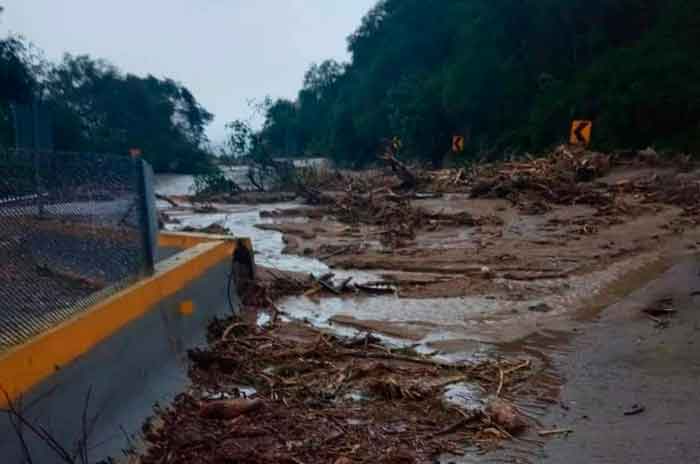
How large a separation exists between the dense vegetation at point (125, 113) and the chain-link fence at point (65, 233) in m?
40.7

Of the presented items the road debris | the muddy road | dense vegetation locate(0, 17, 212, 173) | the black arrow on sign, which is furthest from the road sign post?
dense vegetation locate(0, 17, 212, 173)

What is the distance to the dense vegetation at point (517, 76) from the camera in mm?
27125

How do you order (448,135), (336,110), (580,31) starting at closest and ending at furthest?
(580,31)
(448,135)
(336,110)

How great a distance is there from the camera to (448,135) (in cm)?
4688

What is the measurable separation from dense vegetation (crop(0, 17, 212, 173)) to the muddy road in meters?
34.2

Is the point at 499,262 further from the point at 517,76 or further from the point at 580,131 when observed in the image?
the point at 517,76

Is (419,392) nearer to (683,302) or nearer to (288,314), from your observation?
(288,314)

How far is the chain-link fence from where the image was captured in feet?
11.5

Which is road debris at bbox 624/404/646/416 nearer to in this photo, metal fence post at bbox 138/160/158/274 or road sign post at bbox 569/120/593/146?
metal fence post at bbox 138/160/158/274

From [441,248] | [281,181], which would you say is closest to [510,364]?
[441,248]

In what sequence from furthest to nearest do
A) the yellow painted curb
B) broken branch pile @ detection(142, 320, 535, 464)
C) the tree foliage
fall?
the tree foliage → broken branch pile @ detection(142, 320, 535, 464) → the yellow painted curb

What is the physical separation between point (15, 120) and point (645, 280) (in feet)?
23.8

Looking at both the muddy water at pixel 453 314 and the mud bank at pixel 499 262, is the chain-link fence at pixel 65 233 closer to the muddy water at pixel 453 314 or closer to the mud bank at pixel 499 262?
the muddy water at pixel 453 314

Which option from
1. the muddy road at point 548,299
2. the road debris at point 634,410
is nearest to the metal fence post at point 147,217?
the muddy road at point 548,299
